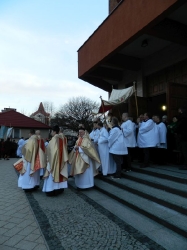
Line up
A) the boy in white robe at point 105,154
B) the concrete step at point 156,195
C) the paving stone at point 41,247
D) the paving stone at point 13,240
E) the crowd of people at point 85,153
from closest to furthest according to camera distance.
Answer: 1. the paving stone at point 41,247
2. the paving stone at point 13,240
3. the concrete step at point 156,195
4. the crowd of people at point 85,153
5. the boy in white robe at point 105,154

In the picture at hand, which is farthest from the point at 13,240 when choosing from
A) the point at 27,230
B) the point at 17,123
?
the point at 17,123

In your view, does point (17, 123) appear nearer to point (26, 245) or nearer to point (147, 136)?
point (147, 136)

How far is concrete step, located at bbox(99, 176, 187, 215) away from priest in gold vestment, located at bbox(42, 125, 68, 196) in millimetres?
1508

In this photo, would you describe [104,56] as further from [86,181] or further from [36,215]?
[36,215]

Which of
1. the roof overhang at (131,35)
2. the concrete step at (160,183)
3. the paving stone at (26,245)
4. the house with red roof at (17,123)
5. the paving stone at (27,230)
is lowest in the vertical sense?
the paving stone at (26,245)

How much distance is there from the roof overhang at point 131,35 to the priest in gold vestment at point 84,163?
4083 mm

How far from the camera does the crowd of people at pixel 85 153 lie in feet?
18.8

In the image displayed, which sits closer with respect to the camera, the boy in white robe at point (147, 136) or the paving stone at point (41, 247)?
the paving stone at point (41, 247)

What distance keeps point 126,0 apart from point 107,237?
7355mm

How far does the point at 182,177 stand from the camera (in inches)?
198

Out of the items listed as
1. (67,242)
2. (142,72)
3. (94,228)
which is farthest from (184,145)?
(142,72)

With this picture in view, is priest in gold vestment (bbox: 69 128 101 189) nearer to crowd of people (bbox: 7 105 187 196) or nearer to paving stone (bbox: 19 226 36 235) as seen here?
crowd of people (bbox: 7 105 187 196)

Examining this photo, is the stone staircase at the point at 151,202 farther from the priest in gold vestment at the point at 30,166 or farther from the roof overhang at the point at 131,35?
the roof overhang at the point at 131,35

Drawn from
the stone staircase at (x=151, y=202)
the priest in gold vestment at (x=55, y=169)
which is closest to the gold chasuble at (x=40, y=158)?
the priest in gold vestment at (x=55, y=169)
